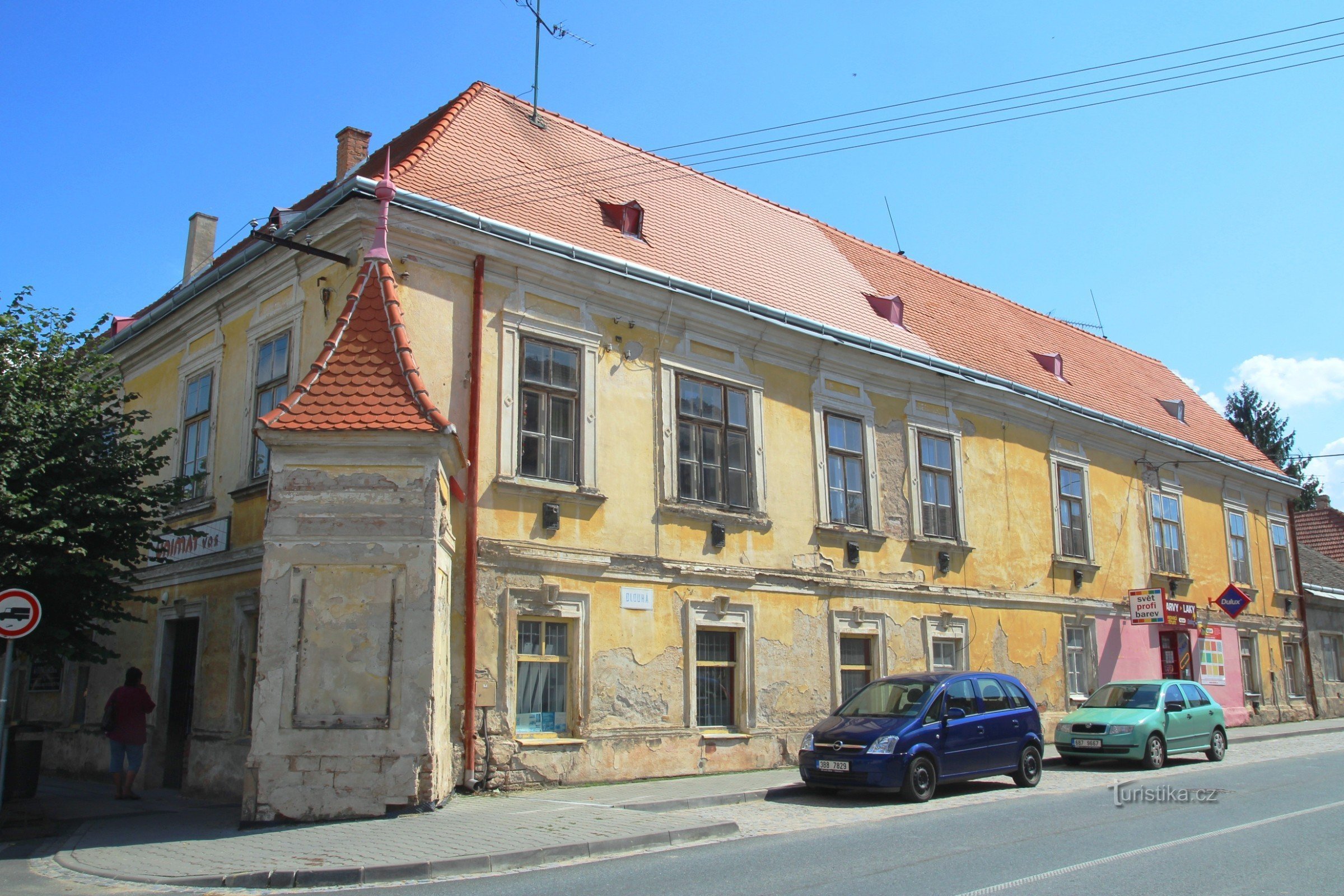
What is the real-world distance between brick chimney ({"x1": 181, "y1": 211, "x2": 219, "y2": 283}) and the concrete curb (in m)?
15.0

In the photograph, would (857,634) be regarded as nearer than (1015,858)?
No

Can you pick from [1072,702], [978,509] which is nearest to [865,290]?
[978,509]

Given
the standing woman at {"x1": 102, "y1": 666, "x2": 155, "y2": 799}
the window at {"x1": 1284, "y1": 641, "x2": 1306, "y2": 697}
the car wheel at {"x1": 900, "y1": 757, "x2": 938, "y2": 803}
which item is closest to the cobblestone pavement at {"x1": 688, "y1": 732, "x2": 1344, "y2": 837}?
the car wheel at {"x1": 900, "y1": 757, "x2": 938, "y2": 803}

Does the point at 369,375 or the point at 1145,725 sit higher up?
the point at 369,375

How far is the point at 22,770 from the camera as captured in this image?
12.8 meters

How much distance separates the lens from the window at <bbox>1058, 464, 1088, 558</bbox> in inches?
886

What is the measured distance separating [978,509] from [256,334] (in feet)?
43.6

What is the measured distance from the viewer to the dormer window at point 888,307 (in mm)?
21172

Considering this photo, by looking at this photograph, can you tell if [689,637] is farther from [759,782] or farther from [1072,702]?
[1072,702]

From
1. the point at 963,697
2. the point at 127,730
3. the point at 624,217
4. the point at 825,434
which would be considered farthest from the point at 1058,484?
the point at 127,730

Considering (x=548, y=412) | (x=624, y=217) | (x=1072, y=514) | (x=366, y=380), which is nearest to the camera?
(x=366, y=380)

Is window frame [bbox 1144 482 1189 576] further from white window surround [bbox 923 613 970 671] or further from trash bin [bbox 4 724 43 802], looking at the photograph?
trash bin [bbox 4 724 43 802]

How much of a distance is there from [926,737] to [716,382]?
20.6 feet

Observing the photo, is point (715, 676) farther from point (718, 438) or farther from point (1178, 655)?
point (1178, 655)
